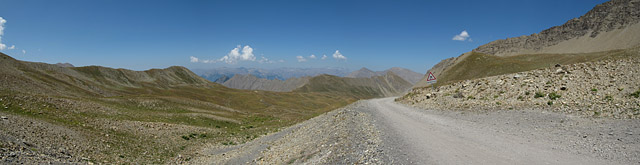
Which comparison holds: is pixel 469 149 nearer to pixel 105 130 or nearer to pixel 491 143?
pixel 491 143

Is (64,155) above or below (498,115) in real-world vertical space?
below

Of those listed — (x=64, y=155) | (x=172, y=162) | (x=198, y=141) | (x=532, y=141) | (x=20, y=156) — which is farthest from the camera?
(x=198, y=141)

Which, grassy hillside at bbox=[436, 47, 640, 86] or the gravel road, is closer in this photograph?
the gravel road

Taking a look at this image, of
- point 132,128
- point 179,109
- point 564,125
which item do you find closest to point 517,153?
point 564,125

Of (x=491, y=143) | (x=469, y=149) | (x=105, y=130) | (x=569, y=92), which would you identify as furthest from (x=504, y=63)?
(x=105, y=130)

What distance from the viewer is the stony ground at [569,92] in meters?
16.5

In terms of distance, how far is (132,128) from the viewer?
27062 millimetres

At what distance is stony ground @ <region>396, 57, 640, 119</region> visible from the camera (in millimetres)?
16484

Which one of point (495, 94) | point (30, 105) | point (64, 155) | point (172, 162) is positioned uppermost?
point (495, 94)

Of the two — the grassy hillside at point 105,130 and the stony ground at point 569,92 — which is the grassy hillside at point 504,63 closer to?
the stony ground at point 569,92

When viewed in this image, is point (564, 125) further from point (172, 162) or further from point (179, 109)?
point (179, 109)

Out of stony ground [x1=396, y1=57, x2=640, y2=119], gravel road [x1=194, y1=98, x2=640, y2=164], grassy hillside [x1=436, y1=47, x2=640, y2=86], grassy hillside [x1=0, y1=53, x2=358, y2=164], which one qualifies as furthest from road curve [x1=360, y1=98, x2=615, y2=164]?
grassy hillside [x1=436, y1=47, x2=640, y2=86]

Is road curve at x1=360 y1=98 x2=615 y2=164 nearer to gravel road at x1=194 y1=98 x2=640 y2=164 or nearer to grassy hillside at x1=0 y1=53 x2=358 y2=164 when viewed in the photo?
gravel road at x1=194 y1=98 x2=640 y2=164

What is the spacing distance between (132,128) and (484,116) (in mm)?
31575
